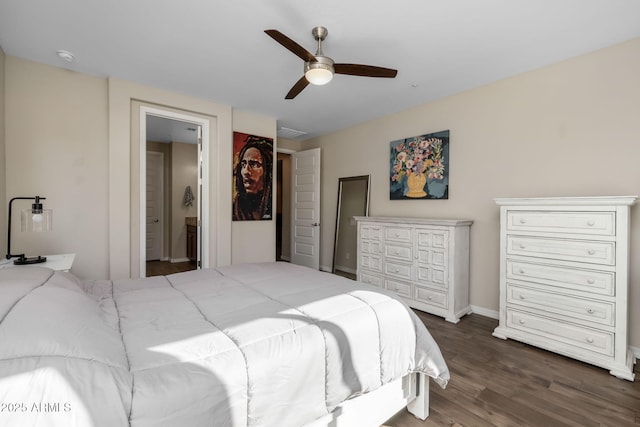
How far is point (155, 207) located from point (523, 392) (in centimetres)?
673

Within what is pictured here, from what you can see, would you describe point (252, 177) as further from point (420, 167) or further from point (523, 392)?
point (523, 392)

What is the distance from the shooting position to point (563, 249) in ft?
7.95

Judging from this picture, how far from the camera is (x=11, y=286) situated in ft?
3.92

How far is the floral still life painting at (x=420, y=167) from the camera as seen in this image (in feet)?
12.0

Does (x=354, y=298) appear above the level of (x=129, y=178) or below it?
below

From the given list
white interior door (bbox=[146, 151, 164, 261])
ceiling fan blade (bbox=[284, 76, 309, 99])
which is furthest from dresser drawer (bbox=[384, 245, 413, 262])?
white interior door (bbox=[146, 151, 164, 261])

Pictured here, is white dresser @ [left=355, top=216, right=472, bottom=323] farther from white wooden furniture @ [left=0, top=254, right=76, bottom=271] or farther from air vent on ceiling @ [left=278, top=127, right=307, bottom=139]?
white wooden furniture @ [left=0, top=254, right=76, bottom=271]

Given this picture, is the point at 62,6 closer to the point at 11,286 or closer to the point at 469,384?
the point at 11,286

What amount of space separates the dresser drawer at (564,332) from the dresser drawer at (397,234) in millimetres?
1252

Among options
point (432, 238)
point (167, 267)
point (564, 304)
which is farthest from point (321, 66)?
point (167, 267)

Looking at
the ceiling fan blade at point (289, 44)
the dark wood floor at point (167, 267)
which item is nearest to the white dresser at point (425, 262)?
the ceiling fan blade at point (289, 44)

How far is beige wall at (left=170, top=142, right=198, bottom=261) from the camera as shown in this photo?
243 inches

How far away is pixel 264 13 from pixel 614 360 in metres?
3.66

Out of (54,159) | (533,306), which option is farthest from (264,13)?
(533,306)
